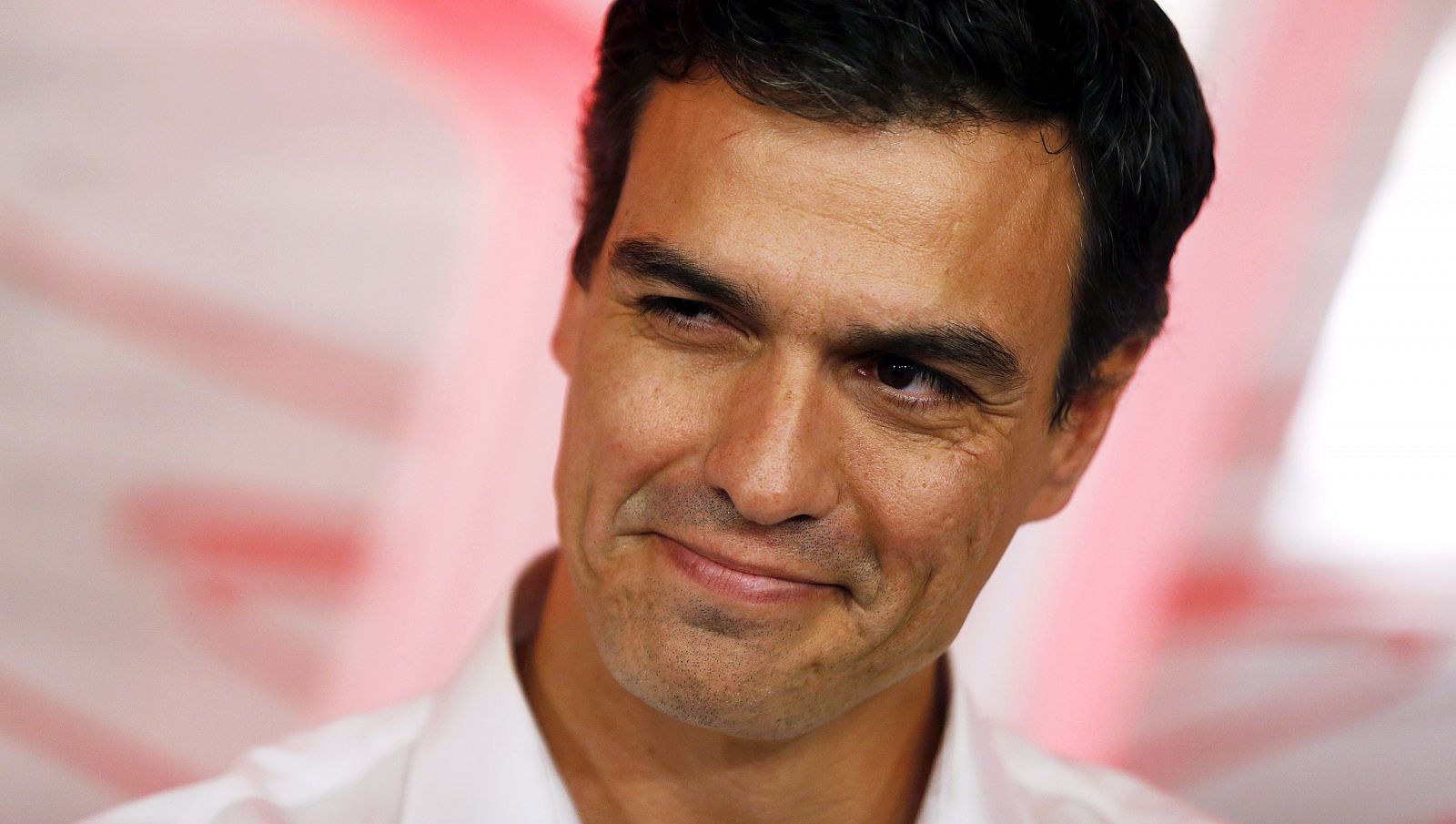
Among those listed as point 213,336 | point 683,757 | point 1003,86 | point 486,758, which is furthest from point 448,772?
point 213,336

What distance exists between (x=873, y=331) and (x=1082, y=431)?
23.9 inches

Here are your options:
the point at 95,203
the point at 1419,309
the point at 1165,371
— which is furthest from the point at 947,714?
the point at 95,203

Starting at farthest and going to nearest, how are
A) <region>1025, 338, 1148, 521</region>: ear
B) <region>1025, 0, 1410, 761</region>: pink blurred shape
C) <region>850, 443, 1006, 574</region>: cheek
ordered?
<region>1025, 0, 1410, 761</region>: pink blurred shape
<region>1025, 338, 1148, 521</region>: ear
<region>850, 443, 1006, 574</region>: cheek

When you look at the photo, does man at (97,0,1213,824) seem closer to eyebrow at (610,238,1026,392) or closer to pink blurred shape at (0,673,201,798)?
eyebrow at (610,238,1026,392)

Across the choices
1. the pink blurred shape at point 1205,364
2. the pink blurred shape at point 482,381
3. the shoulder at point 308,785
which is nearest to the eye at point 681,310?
the shoulder at point 308,785

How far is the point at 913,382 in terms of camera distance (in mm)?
1873

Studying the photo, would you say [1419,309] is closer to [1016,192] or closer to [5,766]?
[1016,192]

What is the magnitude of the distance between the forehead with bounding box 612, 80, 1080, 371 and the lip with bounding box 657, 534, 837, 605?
0.32 metres

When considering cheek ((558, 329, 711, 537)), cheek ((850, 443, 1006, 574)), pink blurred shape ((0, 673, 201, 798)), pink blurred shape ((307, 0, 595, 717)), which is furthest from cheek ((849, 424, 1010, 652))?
pink blurred shape ((0, 673, 201, 798))

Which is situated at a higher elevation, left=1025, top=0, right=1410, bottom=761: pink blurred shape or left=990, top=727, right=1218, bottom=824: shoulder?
left=1025, top=0, right=1410, bottom=761: pink blurred shape

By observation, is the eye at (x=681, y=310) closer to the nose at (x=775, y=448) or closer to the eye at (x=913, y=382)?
the nose at (x=775, y=448)

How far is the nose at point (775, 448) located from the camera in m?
1.73

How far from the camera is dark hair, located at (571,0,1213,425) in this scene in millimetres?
1811

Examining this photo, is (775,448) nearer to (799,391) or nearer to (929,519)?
(799,391)
